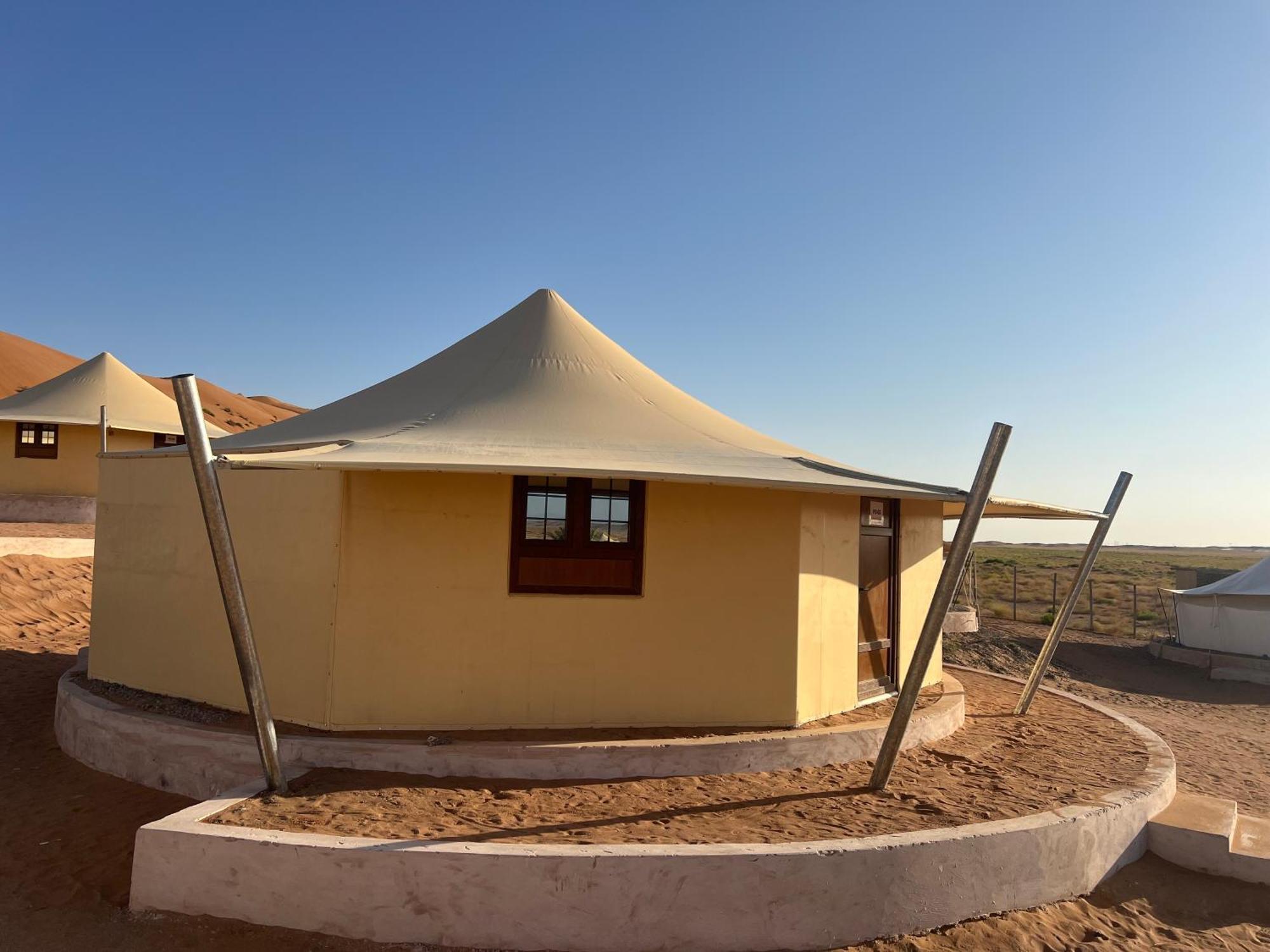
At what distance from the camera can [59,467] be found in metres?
19.9

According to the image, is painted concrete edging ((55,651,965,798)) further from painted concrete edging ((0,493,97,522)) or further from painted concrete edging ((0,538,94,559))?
painted concrete edging ((0,493,97,522))

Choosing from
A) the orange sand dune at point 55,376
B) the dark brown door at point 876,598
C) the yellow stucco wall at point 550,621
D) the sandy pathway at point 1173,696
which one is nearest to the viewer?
the yellow stucco wall at point 550,621

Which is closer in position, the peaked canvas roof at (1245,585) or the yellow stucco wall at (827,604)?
the yellow stucco wall at (827,604)

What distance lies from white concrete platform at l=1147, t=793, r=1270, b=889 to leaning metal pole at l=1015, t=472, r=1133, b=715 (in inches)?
69.9

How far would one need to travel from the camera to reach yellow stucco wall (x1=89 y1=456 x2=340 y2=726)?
624 centimetres

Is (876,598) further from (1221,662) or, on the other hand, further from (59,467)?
(59,467)

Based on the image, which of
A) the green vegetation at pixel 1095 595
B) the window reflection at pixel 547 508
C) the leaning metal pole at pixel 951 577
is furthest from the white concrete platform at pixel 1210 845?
the green vegetation at pixel 1095 595

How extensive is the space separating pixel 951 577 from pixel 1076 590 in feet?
11.9

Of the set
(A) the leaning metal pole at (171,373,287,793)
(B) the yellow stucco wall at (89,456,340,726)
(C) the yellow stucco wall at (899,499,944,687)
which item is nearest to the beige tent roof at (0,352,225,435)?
(B) the yellow stucco wall at (89,456,340,726)

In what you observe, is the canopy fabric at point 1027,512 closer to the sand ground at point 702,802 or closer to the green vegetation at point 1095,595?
the sand ground at point 702,802

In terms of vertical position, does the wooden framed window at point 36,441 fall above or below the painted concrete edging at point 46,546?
above

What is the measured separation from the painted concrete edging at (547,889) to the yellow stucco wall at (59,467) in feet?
62.0

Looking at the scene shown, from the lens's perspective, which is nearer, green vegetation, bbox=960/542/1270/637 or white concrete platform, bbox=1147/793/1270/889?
white concrete platform, bbox=1147/793/1270/889

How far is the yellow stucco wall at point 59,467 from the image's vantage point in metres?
19.6
